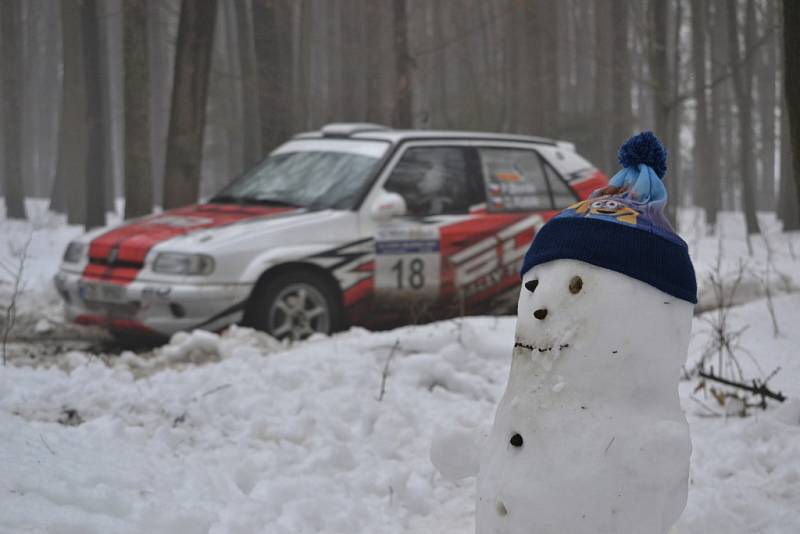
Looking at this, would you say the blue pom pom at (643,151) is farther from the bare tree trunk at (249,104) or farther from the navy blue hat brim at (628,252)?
the bare tree trunk at (249,104)

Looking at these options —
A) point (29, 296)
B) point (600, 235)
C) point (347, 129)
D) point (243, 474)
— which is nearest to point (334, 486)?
point (243, 474)

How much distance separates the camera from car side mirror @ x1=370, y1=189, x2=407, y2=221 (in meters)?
7.13

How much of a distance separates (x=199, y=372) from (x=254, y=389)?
1.44ft

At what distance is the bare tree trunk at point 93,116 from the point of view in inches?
645

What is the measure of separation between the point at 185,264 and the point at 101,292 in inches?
27.5

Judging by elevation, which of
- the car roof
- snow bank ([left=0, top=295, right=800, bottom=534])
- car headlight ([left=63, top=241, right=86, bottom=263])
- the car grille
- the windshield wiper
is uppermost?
the car roof

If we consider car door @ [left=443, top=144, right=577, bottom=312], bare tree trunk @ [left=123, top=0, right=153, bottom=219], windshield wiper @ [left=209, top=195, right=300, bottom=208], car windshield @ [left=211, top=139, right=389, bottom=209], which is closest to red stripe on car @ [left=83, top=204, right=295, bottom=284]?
windshield wiper @ [left=209, top=195, right=300, bottom=208]

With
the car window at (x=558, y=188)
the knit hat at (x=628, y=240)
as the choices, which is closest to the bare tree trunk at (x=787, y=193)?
the car window at (x=558, y=188)

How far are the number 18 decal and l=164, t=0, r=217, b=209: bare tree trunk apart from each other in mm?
4421

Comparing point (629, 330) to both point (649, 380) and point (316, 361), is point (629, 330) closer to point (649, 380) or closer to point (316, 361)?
point (649, 380)

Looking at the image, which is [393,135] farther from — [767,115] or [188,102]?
[767,115]

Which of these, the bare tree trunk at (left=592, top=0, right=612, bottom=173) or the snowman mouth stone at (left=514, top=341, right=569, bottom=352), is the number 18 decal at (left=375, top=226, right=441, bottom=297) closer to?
the snowman mouth stone at (left=514, top=341, right=569, bottom=352)

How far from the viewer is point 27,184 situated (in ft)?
132

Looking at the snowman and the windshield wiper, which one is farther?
the windshield wiper
